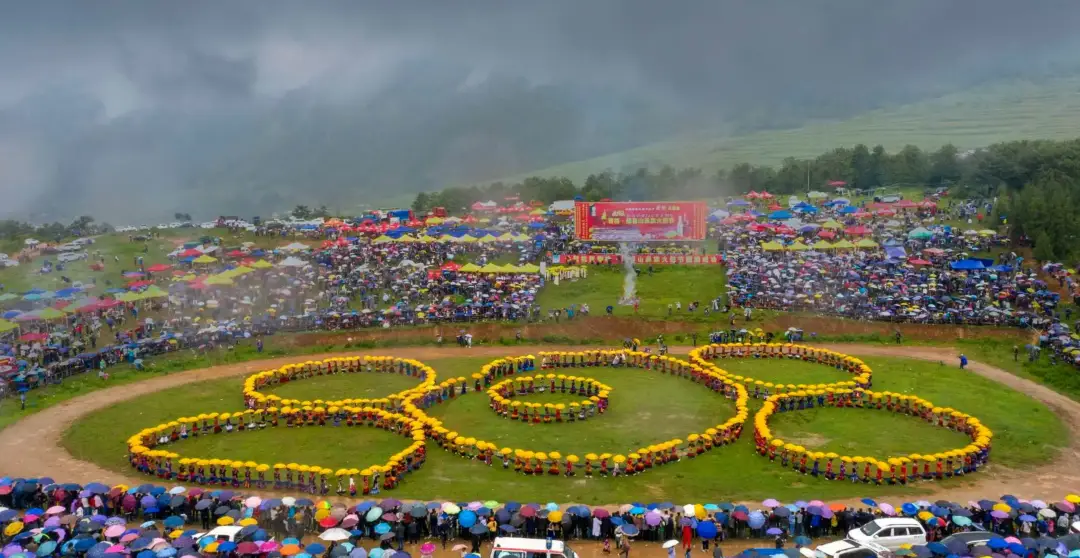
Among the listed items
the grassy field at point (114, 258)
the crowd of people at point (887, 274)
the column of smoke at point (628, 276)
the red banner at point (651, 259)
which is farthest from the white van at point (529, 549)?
the grassy field at point (114, 258)

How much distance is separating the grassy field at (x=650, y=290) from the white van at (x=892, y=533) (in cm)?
3301

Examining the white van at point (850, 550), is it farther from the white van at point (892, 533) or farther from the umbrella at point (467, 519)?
the umbrella at point (467, 519)

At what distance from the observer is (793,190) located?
12588 centimetres

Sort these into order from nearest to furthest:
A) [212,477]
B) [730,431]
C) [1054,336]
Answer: [212,477] < [730,431] < [1054,336]

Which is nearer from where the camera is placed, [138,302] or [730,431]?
[730,431]

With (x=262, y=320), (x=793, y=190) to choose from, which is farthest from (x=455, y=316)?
(x=793, y=190)

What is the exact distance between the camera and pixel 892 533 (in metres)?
23.2

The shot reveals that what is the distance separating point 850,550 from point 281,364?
3816 centimetres

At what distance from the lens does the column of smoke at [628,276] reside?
200ft

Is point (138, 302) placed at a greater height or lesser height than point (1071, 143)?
lesser

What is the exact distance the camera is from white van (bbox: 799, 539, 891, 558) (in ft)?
73.1

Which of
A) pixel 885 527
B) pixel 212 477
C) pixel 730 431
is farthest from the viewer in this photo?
pixel 730 431

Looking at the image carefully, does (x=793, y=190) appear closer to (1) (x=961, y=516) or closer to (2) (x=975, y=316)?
(2) (x=975, y=316)

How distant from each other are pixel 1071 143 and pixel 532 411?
107 metres
